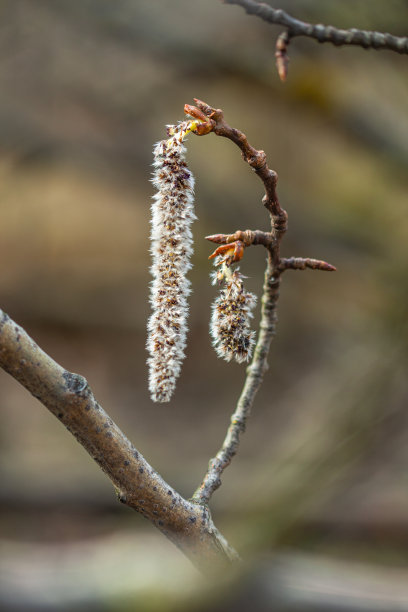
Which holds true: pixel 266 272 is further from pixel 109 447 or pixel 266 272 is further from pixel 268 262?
pixel 109 447

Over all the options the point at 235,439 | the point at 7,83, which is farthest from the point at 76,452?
the point at 235,439

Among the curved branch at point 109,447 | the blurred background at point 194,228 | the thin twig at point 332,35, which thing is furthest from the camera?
the blurred background at point 194,228

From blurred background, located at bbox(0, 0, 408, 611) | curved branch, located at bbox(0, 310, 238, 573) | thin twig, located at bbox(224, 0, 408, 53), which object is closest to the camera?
curved branch, located at bbox(0, 310, 238, 573)

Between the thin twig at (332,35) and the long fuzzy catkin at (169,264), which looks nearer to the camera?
the long fuzzy catkin at (169,264)

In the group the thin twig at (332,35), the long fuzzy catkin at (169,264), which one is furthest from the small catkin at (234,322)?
the thin twig at (332,35)

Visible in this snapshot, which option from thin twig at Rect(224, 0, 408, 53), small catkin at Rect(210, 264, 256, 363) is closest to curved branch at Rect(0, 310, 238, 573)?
small catkin at Rect(210, 264, 256, 363)

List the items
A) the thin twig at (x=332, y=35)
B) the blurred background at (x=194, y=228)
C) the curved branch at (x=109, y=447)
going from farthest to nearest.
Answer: the blurred background at (x=194, y=228) → the thin twig at (x=332, y=35) → the curved branch at (x=109, y=447)

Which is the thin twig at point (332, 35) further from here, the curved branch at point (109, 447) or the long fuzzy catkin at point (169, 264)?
the curved branch at point (109, 447)

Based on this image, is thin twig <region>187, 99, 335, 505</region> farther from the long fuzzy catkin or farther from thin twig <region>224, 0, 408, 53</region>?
thin twig <region>224, 0, 408, 53</region>
